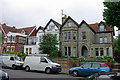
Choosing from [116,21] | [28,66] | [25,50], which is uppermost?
[116,21]

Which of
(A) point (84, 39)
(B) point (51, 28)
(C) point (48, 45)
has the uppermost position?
(B) point (51, 28)

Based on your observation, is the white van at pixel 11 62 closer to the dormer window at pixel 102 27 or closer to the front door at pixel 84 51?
the front door at pixel 84 51

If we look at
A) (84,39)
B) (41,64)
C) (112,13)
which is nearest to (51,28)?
(84,39)

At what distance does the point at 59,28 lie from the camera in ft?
103

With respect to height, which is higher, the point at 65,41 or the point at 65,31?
the point at 65,31

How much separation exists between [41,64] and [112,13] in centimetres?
997

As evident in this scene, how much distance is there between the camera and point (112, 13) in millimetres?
14422

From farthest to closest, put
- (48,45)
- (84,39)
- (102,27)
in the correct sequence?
(102,27), (84,39), (48,45)

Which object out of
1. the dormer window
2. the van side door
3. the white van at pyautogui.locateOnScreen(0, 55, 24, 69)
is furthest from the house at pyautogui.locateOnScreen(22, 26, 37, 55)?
the van side door

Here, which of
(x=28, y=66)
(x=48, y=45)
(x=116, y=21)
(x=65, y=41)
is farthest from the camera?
(x=65, y=41)

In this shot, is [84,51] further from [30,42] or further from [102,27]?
[30,42]

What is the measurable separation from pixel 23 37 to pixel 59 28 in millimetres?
12140

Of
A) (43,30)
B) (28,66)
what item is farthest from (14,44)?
(28,66)

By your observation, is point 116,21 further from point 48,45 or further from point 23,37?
point 23,37
